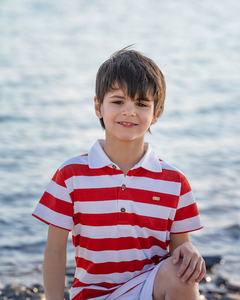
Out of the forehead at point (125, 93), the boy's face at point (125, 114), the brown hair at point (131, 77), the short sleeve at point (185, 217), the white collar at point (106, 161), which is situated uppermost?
the brown hair at point (131, 77)

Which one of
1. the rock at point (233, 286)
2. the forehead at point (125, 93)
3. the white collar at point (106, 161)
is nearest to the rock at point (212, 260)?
the rock at point (233, 286)

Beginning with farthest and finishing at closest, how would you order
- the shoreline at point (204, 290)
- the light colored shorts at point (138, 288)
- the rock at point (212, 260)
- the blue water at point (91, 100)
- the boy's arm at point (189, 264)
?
the blue water at point (91, 100)
the rock at point (212, 260)
the shoreline at point (204, 290)
the light colored shorts at point (138, 288)
the boy's arm at point (189, 264)

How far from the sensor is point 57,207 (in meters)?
2.29

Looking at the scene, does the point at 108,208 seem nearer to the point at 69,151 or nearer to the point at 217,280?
the point at 217,280

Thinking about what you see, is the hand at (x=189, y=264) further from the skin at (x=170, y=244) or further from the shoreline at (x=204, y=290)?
the shoreline at (x=204, y=290)

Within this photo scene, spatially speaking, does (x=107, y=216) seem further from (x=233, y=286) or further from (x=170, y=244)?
(x=233, y=286)

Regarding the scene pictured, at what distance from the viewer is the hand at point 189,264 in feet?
6.86

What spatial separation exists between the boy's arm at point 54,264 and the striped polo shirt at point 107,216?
6 centimetres

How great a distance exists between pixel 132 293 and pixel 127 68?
1084 millimetres

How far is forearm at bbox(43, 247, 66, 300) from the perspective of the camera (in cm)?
228

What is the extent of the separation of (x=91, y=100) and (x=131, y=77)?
764cm

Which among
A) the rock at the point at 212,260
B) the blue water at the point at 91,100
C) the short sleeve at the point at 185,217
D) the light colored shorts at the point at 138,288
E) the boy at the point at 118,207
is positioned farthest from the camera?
the blue water at the point at 91,100

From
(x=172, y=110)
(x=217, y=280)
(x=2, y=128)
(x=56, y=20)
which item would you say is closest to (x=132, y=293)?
(x=217, y=280)

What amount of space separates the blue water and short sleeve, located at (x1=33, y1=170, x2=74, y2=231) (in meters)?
1.68
